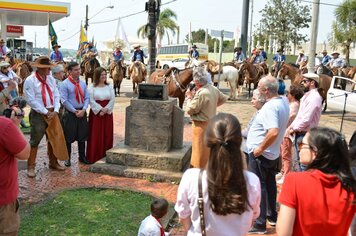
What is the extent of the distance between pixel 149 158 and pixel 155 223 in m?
3.08

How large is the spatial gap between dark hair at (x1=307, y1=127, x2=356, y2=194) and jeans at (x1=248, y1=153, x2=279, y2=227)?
7.48 ft

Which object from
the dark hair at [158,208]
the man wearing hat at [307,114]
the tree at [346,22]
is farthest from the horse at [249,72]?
the tree at [346,22]

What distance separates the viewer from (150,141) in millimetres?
7133

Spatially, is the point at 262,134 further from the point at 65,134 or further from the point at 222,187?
the point at 65,134

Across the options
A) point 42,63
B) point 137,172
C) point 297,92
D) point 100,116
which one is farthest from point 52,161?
point 297,92

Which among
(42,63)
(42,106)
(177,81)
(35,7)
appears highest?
(35,7)

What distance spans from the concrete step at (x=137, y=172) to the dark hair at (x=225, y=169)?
4192 mm

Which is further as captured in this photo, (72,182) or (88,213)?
(72,182)

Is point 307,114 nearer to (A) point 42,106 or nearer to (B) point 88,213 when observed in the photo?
(B) point 88,213

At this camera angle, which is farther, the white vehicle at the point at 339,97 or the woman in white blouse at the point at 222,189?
the white vehicle at the point at 339,97

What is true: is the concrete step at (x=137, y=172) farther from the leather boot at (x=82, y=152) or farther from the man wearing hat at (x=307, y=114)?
the man wearing hat at (x=307, y=114)

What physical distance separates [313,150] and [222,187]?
604mm

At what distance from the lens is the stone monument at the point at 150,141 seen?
684 centimetres

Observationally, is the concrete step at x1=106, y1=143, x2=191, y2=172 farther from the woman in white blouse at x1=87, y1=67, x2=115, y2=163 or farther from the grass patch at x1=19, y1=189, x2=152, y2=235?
the grass patch at x1=19, y1=189, x2=152, y2=235
